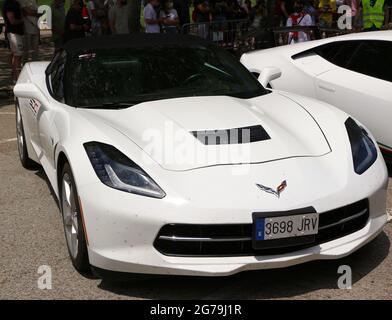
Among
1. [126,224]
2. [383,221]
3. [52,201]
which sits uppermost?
[126,224]

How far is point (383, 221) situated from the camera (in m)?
3.79

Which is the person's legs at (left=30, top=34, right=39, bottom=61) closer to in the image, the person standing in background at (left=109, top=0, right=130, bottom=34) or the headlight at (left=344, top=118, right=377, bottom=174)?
the person standing in background at (left=109, top=0, right=130, bottom=34)

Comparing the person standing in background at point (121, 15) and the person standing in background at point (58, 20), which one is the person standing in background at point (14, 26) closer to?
the person standing in background at point (58, 20)

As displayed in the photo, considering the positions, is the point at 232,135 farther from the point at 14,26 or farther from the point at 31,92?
the point at 14,26

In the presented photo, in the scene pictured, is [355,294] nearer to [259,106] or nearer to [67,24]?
[259,106]

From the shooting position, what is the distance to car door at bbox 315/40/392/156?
18.0 ft

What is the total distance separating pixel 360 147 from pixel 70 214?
1.83m

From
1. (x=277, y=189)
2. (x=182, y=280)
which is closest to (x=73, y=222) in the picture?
(x=182, y=280)

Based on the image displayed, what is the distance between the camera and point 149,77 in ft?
15.2

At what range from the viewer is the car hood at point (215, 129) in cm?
361

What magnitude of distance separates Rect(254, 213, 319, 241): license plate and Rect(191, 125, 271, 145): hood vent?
0.65m
